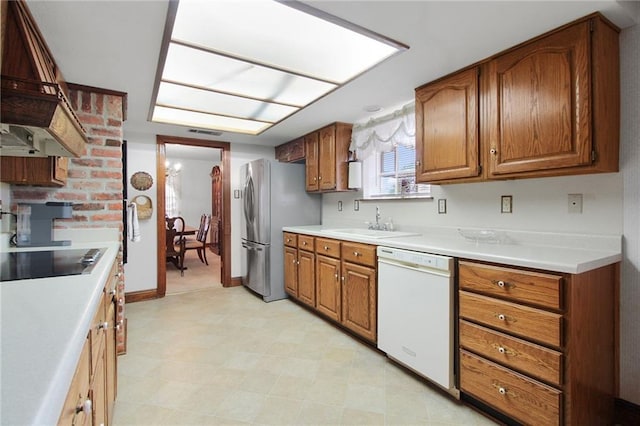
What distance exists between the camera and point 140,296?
12.7 feet

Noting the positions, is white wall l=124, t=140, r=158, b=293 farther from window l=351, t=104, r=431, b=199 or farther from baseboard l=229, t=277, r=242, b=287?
window l=351, t=104, r=431, b=199

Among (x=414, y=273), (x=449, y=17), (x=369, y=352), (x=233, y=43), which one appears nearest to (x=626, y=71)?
(x=449, y=17)

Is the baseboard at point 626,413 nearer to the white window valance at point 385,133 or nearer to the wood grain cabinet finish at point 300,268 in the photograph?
the white window valance at point 385,133

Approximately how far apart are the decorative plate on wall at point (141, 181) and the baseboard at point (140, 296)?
1284mm

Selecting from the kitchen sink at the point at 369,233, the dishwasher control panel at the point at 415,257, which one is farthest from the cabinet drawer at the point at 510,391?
the kitchen sink at the point at 369,233

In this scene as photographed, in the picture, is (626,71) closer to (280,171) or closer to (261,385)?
(261,385)

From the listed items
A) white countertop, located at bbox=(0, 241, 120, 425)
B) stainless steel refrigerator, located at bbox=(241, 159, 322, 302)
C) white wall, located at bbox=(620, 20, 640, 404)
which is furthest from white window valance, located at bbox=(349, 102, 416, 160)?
white countertop, located at bbox=(0, 241, 120, 425)

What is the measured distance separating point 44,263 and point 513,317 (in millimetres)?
2176

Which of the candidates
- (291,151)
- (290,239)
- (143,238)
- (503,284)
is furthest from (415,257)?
(143,238)

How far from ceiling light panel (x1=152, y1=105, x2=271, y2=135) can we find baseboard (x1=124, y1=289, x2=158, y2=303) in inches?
82.3

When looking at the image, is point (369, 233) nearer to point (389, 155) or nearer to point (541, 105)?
point (389, 155)

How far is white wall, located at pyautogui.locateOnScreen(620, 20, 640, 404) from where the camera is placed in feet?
5.35

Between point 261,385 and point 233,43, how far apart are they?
2.12 meters

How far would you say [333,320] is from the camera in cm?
303
